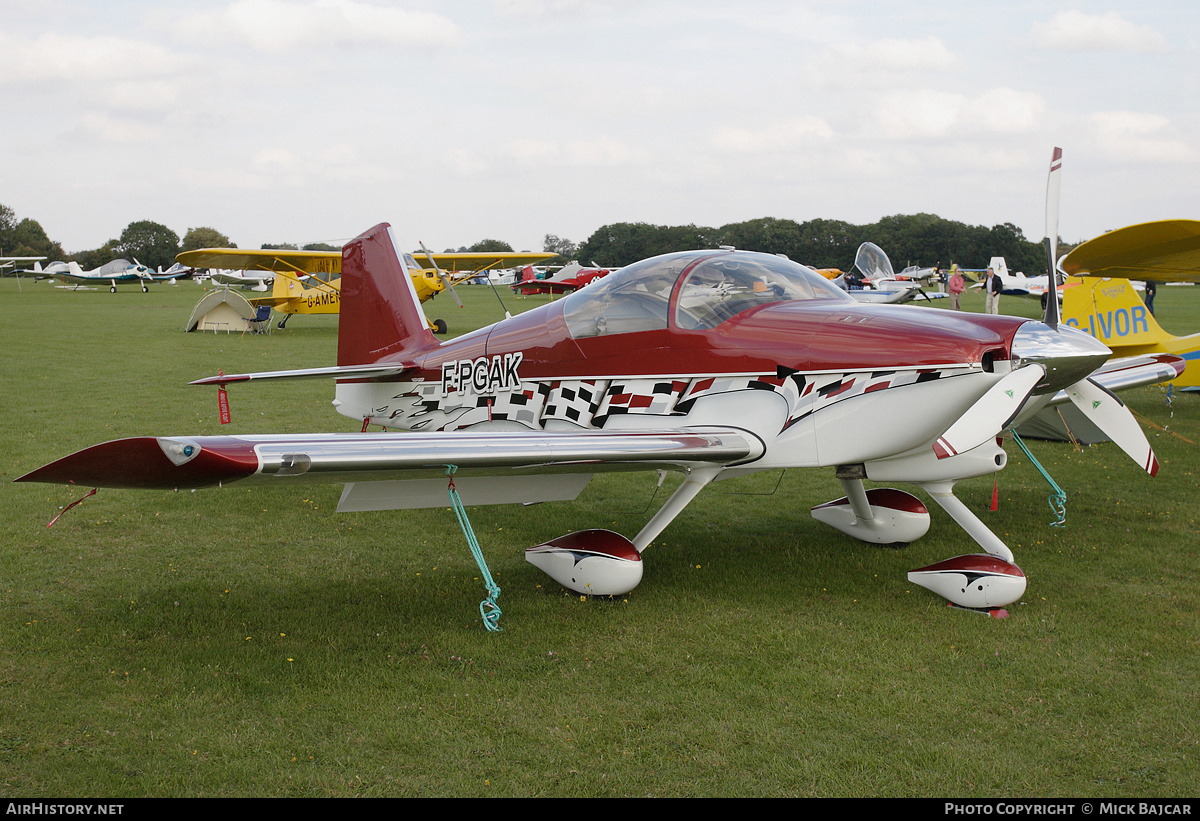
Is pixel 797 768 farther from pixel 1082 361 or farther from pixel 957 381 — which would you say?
pixel 1082 361

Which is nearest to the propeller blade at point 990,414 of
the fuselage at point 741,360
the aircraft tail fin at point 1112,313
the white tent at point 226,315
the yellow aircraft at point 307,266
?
the fuselage at point 741,360

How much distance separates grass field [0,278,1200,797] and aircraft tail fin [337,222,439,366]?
4.70ft

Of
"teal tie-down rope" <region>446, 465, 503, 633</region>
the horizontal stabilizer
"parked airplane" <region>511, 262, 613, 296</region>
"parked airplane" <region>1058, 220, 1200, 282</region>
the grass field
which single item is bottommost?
the grass field

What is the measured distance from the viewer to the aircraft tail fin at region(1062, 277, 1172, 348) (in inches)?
420

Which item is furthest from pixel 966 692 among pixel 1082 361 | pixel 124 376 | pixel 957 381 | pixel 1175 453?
pixel 124 376

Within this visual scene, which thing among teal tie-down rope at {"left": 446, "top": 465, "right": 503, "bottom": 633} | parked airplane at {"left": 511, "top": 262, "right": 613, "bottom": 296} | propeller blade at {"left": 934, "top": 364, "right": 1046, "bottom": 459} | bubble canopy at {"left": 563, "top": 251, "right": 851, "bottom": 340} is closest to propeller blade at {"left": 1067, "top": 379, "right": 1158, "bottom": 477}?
propeller blade at {"left": 934, "top": 364, "right": 1046, "bottom": 459}

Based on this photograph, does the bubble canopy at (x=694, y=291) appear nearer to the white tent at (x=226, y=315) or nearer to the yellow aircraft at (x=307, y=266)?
the yellow aircraft at (x=307, y=266)

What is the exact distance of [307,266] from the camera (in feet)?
75.1

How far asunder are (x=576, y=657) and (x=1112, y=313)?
31.8ft

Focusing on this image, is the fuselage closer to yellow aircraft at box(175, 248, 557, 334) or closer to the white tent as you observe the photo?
yellow aircraft at box(175, 248, 557, 334)

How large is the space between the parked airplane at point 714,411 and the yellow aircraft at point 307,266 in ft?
45.1

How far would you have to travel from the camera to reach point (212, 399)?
40.0 feet

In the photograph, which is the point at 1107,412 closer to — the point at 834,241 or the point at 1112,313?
the point at 1112,313

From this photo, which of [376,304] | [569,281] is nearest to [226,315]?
[569,281]
